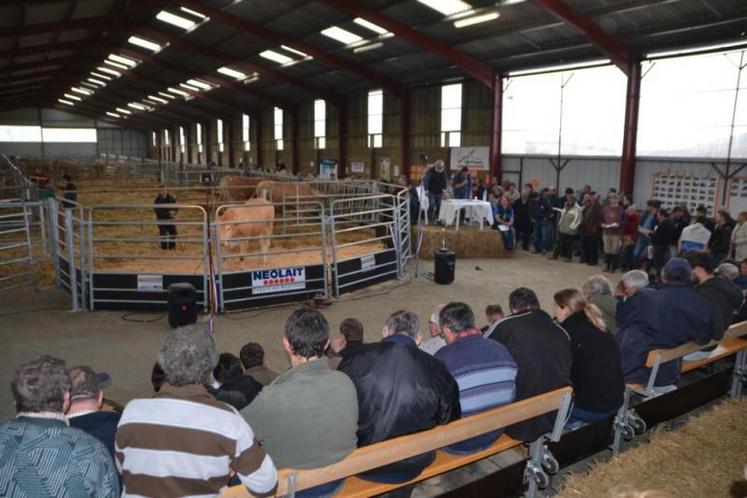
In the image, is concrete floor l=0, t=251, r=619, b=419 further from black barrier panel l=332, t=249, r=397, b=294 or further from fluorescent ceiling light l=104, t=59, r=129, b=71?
fluorescent ceiling light l=104, t=59, r=129, b=71

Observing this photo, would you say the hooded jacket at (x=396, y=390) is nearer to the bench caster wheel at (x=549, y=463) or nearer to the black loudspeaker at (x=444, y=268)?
the bench caster wheel at (x=549, y=463)

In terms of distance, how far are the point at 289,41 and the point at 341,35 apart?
203 centimetres

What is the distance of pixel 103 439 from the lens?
267cm

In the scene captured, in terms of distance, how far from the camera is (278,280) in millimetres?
8945

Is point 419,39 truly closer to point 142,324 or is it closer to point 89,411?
point 142,324

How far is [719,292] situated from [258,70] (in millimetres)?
22582

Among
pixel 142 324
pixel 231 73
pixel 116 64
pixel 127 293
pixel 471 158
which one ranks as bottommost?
pixel 142 324

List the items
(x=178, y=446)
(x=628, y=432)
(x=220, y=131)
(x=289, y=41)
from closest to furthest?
(x=178, y=446) < (x=628, y=432) < (x=289, y=41) < (x=220, y=131)

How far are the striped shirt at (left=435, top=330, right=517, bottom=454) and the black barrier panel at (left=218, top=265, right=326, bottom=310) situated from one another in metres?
5.73

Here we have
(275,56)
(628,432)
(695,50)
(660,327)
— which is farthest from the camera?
(275,56)

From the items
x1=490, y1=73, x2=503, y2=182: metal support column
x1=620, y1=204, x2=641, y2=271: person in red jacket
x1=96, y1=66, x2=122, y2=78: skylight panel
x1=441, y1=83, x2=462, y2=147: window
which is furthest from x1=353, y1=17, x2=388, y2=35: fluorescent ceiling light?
x1=96, y1=66, x2=122, y2=78: skylight panel

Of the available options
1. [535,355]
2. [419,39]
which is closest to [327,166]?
[419,39]

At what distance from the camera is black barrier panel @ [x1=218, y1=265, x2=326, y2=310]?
28.3 feet

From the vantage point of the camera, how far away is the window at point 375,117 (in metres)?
25.4
